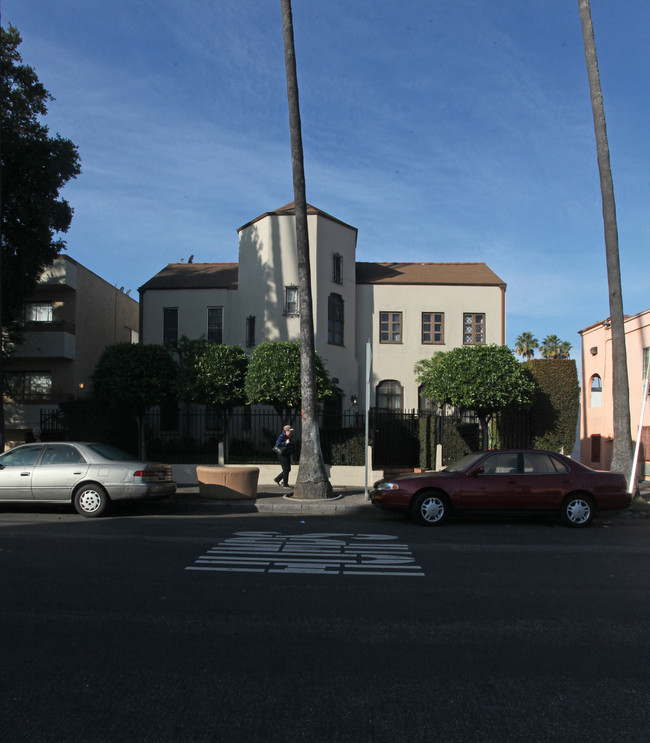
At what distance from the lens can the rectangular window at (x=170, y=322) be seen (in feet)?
96.6

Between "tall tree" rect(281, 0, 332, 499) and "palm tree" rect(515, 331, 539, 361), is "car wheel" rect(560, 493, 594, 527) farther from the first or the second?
"palm tree" rect(515, 331, 539, 361)

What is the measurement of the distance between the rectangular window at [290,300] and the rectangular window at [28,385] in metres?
10.3

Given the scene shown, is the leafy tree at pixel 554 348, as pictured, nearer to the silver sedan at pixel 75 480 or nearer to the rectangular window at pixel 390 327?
the rectangular window at pixel 390 327

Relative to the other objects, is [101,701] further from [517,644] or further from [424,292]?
[424,292]

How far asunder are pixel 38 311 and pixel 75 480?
18.0 meters

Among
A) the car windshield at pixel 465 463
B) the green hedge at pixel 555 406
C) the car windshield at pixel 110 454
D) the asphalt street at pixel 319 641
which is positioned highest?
the green hedge at pixel 555 406

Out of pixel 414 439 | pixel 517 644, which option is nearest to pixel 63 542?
pixel 517 644

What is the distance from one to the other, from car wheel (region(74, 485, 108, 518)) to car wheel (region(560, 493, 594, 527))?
8154 millimetres

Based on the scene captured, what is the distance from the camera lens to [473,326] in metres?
29.3

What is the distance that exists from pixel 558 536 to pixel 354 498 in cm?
554

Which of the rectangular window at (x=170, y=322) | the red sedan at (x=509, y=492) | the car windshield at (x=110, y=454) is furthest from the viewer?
the rectangular window at (x=170, y=322)

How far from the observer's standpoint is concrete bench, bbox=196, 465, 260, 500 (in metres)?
14.5

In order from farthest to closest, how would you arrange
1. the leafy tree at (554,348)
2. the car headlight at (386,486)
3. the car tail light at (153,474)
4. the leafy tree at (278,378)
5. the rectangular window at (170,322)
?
1. the leafy tree at (554,348)
2. the rectangular window at (170,322)
3. the leafy tree at (278,378)
4. the car tail light at (153,474)
5. the car headlight at (386,486)

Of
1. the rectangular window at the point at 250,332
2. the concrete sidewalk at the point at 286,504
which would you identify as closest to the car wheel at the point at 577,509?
the concrete sidewalk at the point at 286,504
